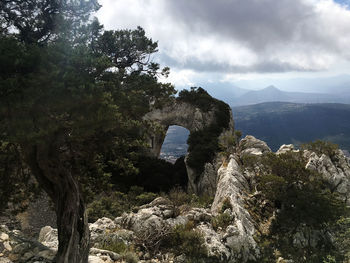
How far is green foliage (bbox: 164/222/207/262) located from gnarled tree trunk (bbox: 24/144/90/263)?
4.42 m

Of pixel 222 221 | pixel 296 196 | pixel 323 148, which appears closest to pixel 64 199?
pixel 222 221

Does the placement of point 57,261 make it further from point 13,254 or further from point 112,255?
point 112,255

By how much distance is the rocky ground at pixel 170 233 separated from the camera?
918cm

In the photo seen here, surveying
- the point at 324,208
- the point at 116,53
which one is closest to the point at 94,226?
the point at 116,53

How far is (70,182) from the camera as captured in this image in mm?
8102

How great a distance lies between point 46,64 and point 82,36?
1.60 metres

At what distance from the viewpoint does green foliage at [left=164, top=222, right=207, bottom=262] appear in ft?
34.8

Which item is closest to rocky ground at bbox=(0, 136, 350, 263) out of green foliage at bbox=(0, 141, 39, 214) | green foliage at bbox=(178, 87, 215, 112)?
green foliage at bbox=(0, 141, 39, 214)

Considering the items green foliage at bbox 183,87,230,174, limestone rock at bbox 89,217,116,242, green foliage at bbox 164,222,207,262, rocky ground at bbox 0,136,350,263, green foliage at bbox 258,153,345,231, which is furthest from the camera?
green foliage at bbox 183,87,230,174

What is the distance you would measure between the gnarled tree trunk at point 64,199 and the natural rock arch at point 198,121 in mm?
22134

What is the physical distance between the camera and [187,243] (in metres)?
11.0

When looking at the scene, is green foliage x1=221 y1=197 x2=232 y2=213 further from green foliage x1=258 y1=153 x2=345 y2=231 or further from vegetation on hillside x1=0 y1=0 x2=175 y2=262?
vegetation on hillside x1=0 y1=0 x2=175 y2=262

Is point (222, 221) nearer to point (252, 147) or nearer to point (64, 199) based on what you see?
point (64, 199)

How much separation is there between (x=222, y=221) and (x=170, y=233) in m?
2.84
